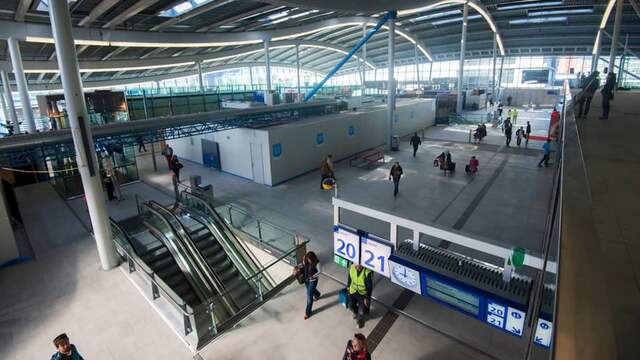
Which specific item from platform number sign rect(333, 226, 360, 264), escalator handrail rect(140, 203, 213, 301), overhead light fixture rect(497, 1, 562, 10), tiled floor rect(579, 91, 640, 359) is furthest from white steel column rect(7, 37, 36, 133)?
overhead light fixture rect(497, 1, 562, 10)

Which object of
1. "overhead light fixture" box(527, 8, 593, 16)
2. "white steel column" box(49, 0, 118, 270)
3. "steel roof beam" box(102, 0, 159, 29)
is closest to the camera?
"white steel column" box(49, 0, 118, 270)

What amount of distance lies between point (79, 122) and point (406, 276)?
8.17 metres

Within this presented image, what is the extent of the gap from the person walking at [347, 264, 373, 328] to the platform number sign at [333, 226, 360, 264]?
0.18 metres

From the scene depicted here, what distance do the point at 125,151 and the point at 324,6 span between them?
39.3ft

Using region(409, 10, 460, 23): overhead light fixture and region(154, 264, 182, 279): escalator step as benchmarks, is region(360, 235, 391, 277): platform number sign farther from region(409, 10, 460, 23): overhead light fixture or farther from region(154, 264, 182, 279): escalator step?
region(409, 10, 460, 23): overhead light fixture

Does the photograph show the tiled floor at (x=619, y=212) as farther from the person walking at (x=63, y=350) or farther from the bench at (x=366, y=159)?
the bench at (x=366, y=159)

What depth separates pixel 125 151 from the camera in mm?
16672

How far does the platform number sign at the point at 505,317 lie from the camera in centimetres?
437

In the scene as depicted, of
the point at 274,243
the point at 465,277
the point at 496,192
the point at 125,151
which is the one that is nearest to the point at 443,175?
the point at 496,192

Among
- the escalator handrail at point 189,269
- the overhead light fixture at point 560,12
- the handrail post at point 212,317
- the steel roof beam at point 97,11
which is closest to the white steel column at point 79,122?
the escalator handrail at point 189,269

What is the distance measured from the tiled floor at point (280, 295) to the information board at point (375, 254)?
1469 mm

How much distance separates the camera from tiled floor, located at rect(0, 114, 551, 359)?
6.28 m

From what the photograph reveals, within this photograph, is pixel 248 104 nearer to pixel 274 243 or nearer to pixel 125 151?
pixel 125 151

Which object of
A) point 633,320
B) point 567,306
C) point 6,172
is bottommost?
point 6,172
